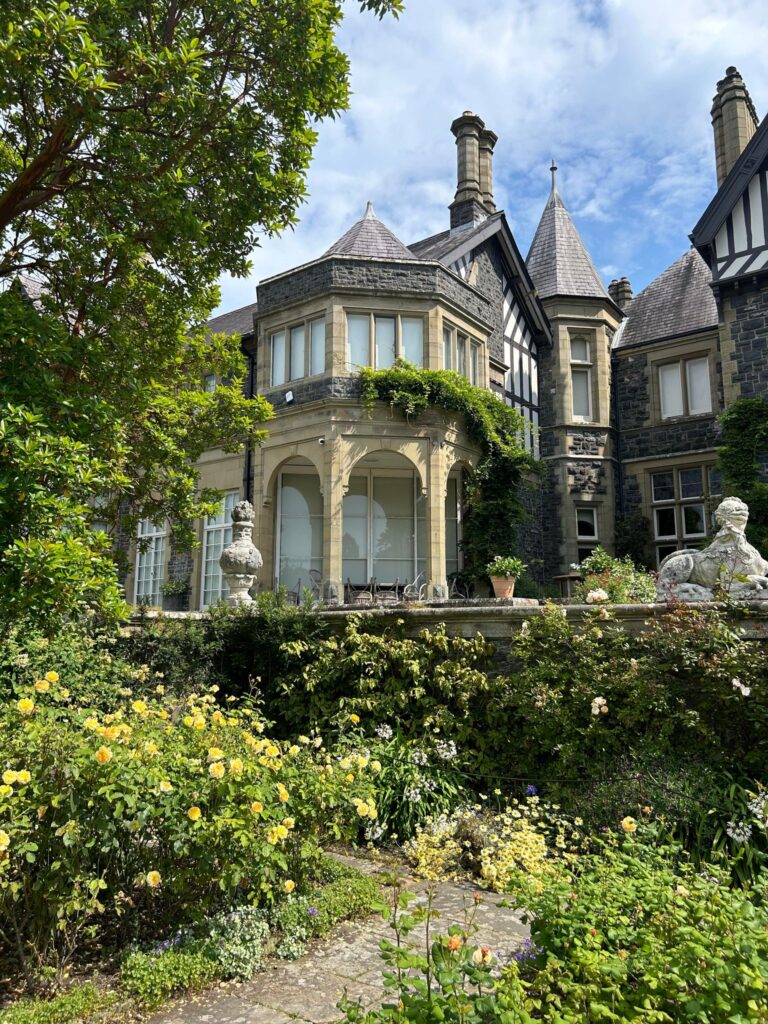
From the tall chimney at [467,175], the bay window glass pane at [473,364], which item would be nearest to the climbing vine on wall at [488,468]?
the bay window glass pane at [473,364]

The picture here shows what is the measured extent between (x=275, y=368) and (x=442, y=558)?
4.90 metres

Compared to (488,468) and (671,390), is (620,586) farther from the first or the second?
(671,390)

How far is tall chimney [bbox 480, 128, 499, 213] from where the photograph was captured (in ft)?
60.4

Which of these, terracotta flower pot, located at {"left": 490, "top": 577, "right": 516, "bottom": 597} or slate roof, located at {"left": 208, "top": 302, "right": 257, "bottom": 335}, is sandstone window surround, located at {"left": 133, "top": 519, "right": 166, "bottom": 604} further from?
terracotta flower pot, located at {"left": 490, "top": 577, "right": 516, "bottom": 597}

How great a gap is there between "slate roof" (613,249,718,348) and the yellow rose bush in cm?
1626

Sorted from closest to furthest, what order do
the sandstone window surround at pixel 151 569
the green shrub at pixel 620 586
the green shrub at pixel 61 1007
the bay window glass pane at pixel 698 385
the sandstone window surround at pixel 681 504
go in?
the green shrub at pixel 61 1007 → the green shrub at pixel 620 586 → the sandstone window surround at pixel 681 504 → the bay window glass pane at pixel 698 385 → the sandstone window surround at pixel 151 569

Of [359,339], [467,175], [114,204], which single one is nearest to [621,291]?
[467,175]

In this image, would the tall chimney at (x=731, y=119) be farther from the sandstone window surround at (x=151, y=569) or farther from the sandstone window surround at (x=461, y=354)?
the sandstone window surround at (x=151, y=569)

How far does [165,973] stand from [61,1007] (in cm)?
42

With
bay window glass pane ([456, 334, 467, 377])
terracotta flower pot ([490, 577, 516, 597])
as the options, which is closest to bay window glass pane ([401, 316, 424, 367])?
bay window glass pane ([456, 334, 467, 377])

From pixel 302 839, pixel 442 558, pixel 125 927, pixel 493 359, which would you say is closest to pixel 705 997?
pixel 302 839

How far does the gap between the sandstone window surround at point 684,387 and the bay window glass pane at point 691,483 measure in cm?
132

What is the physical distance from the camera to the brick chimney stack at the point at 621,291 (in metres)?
20.5

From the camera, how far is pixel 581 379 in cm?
1802
